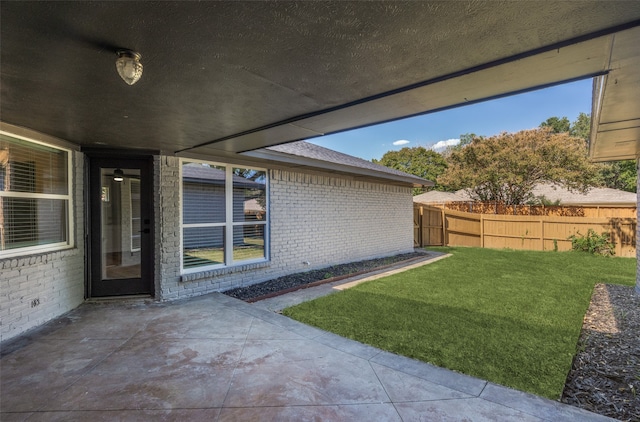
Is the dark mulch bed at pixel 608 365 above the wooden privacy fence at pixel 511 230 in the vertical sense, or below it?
below

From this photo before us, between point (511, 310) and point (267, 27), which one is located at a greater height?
point (267, 27)

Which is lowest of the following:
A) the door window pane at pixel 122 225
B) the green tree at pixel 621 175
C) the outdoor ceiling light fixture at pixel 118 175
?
the door window pane at pixel 122 225

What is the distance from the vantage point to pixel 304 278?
7.00 meters

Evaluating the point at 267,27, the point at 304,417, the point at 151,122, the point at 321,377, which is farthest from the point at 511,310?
the point at 151,122

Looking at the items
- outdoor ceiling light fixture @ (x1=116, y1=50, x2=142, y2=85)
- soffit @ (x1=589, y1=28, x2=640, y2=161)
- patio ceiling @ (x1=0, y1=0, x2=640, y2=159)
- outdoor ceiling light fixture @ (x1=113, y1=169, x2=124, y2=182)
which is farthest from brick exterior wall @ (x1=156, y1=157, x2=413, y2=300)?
soffit @ (x1=589, y1=28, x2=640, y2=161)

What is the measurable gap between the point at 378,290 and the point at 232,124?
423 cm

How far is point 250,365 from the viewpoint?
312 centimetres

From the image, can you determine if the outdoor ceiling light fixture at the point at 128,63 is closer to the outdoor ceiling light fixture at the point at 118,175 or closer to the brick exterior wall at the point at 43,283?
the brick exterior wall at the point at 43,283

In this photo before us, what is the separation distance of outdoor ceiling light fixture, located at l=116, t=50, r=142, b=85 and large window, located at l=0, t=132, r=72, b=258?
9.84ft

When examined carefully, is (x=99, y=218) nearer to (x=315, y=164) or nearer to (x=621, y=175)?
(x=315, y=164)

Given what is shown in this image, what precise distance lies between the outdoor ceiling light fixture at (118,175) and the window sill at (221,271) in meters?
2.01

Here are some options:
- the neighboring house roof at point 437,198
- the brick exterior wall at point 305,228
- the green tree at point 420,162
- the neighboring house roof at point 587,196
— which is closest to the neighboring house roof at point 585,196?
the neighboring house roof at point 587,196

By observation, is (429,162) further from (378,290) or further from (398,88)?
(398,88)

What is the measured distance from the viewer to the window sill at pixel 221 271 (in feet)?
18.1
